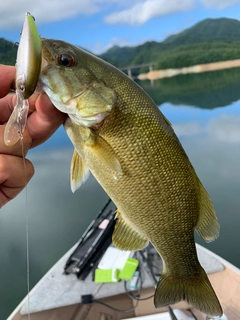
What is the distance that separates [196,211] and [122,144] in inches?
Result: 20.3

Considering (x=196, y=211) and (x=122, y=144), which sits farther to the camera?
(x=196, y=211)

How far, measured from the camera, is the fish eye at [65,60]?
4.41 ft

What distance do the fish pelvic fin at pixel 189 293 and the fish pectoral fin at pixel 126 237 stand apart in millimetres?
214

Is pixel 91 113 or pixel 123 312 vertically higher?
pixel 91 113

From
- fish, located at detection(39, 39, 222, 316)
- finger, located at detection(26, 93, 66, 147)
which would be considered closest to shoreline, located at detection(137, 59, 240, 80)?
fish, located at detection(39, 39, 222, 316)

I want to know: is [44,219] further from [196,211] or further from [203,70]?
[203,70]

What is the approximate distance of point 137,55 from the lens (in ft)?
202

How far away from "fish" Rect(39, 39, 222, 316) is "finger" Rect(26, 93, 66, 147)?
0.06m

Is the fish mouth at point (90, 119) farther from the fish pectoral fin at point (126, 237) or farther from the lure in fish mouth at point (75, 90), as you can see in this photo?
the fish pectoral fin at point (126, 237)

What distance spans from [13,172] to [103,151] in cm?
43

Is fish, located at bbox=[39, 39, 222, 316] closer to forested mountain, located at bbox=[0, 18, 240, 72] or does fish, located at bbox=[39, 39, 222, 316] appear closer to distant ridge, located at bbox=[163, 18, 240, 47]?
forested mountain, located at bbox=[0, 18, 240, 72]

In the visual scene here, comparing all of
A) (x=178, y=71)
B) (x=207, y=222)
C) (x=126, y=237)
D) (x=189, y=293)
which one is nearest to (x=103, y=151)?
(x=126, y=237)

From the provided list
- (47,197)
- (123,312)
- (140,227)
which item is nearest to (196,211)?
(140,227)

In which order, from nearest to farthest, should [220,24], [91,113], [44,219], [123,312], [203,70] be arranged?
1. [91,113]
2. [123,312]
3. [44,219]
4. [203,70]
5. [220,24]
